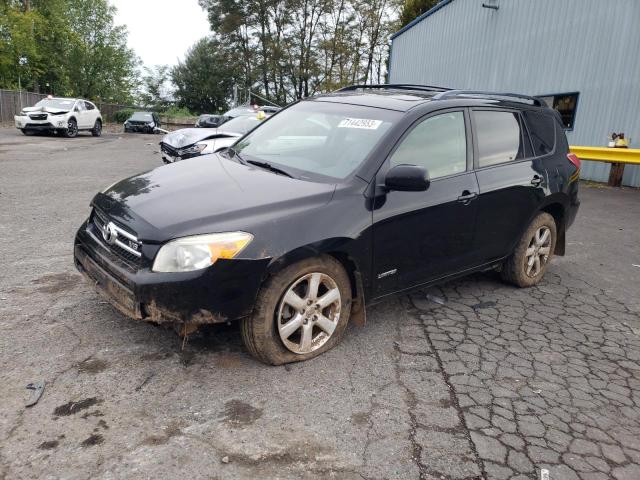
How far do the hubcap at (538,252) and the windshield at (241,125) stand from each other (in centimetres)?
735

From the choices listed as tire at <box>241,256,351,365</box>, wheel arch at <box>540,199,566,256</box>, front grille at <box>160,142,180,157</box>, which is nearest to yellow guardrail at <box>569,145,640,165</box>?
wheel arch at <box>540,199,566,256</box>

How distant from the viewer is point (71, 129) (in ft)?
73.3

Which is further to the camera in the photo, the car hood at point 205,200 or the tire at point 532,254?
the tire at point 532,254

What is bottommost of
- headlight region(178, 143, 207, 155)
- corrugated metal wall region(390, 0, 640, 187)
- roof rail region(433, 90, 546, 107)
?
headlight region(178, 143, 207, 155)

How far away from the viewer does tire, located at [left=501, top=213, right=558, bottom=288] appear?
475cm

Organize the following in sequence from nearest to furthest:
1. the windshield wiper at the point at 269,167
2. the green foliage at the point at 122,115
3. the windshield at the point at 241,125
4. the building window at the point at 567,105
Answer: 1. the windshield wiper at the point at 269,167
2. the windshield at the point at 241,125
3. the building window at the point at 567,105
4. the green foliage at the point at 122,115

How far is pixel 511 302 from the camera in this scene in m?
4.61

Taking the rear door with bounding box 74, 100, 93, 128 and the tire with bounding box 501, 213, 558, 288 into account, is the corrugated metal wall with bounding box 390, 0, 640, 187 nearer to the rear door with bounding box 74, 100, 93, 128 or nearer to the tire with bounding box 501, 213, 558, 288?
the tire with bounding box 501, 213, 558, 288

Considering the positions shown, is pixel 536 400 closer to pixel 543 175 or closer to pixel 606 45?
pixel 543 175

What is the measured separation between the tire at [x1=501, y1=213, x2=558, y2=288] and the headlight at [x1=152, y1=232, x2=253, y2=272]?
2904 millimetres

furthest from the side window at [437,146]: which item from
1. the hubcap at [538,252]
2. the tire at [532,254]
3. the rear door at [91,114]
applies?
the rear door at [91,114]

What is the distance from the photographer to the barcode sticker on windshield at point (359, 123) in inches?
149

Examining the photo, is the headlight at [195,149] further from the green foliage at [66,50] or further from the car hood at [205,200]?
the green foliage at [66,50]

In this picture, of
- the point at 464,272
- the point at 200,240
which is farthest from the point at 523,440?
the point at 200,240
